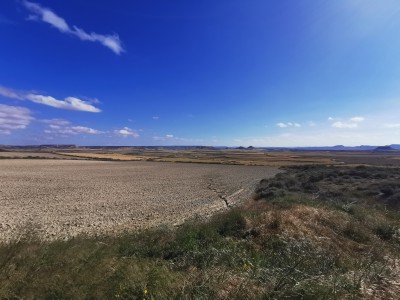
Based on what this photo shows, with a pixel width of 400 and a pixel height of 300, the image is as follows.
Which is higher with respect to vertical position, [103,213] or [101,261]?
[101,261]

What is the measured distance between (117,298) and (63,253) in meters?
3.04

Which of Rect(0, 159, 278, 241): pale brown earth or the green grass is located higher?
the green grass

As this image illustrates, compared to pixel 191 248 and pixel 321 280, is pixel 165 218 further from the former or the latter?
pixel 321 280

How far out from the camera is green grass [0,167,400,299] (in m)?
4.75

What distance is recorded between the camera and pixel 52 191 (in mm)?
32469

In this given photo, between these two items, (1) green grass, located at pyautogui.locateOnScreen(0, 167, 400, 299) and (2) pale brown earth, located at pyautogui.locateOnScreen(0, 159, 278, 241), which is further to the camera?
(2) pale brown earth, located at pyautogui.locateOnScreen(0, 159, 278, 241)

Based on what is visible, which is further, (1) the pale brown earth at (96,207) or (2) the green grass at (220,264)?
(1) the pale brown earth at (96,207)

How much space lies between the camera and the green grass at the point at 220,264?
4750mm

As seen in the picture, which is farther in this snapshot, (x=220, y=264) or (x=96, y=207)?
(x=96, y=207)

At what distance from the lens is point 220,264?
20.6 feet

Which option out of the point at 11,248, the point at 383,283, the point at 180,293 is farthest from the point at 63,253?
the point at 383,283

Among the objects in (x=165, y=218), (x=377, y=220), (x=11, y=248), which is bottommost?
(x=165, y=218)

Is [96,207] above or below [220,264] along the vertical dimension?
below

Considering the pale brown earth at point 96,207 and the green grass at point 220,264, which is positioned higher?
the green grass at point 220,264
